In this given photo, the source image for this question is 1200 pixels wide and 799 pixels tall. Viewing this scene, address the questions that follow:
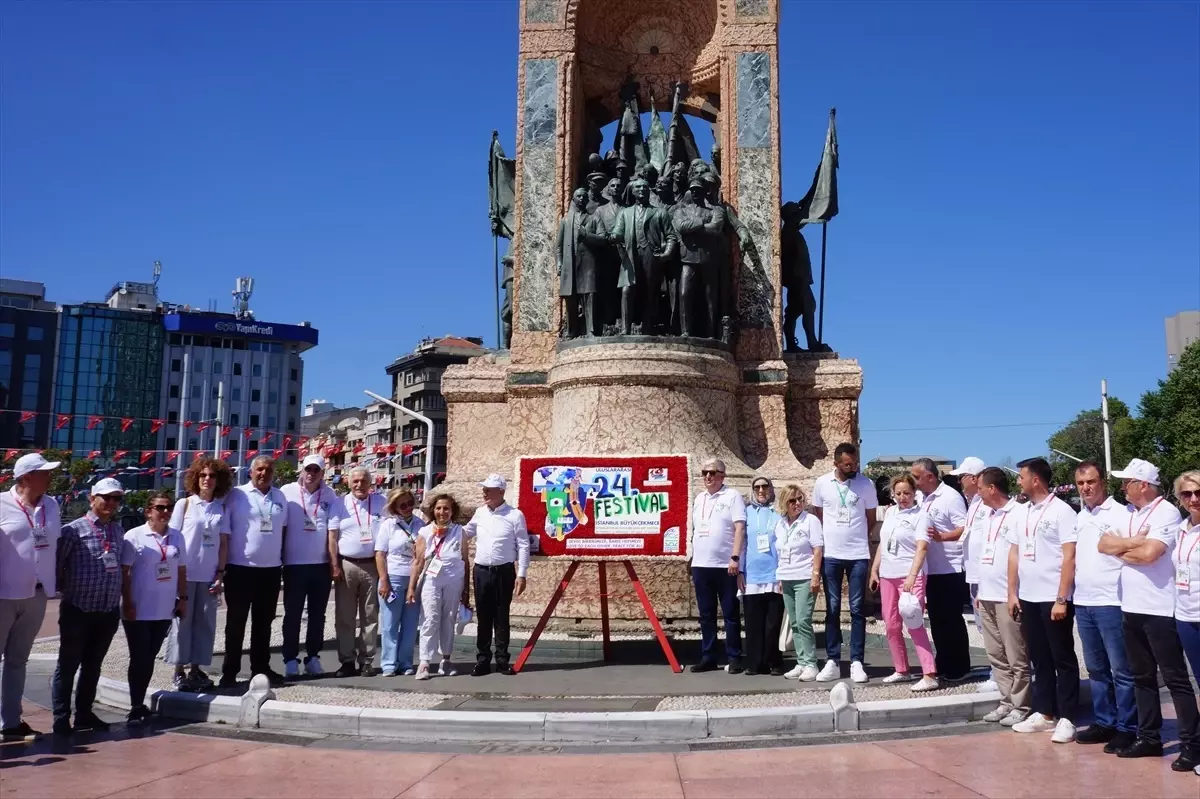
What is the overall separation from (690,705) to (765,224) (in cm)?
897

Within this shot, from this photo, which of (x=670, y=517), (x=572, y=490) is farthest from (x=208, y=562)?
(x=670, y=517)

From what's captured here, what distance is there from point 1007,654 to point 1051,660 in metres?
0.37

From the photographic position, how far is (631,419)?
41.0 feet

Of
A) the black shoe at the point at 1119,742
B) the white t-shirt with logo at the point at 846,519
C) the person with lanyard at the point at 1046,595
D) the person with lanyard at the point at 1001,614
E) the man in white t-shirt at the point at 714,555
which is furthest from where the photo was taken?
the man in white t-shirt at the point at 714,555

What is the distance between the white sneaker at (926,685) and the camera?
784 cm

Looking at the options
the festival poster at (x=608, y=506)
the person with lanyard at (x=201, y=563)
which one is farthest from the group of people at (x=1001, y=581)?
the person with lanyard at (x=201, y=563)

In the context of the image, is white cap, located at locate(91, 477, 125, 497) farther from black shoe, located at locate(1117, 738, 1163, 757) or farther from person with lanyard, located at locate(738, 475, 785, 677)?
black shoe, located at locate(1117, 738, 1163, 757)

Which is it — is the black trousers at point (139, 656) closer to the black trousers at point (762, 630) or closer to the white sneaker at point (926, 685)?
the black trousers at point (762, 630)

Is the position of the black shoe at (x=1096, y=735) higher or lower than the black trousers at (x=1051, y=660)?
lower

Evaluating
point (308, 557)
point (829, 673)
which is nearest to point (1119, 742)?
point (829, 673)

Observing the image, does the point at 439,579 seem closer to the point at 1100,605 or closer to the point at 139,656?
the point at 139,656

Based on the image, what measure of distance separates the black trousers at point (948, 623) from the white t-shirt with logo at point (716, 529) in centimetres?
173

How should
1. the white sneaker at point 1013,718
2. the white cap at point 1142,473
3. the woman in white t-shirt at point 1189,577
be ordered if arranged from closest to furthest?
the woman in white t-shirt at point 1189,577 → the white cap at point 1142,473 → the white sneaker at point 1013,718

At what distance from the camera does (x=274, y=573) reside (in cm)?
889
